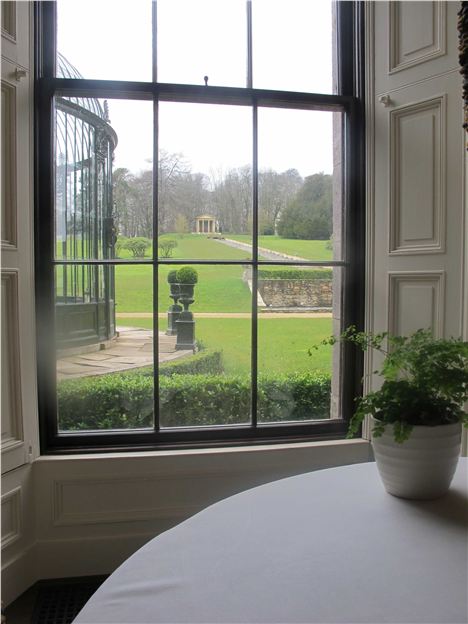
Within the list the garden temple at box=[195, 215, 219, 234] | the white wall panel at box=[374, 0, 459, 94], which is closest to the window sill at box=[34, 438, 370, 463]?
the garden temple at box=[195, 215, 219, 234]

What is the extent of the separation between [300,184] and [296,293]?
492 mm

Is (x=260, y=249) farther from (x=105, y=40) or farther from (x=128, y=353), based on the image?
(x=105, y=40)

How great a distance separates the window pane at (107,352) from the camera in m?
2.07

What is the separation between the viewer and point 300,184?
218 cm

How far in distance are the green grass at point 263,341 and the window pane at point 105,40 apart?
109 centimetres

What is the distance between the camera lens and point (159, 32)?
6.73ft

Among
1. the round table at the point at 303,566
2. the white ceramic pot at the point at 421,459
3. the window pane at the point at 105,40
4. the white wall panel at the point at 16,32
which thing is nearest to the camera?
the round table at the point at 303,566

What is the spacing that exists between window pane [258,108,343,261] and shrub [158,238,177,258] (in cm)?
39

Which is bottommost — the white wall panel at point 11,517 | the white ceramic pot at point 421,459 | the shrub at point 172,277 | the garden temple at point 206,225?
the white wall panel at point 11,517

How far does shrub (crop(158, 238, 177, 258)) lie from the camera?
2.09 metres

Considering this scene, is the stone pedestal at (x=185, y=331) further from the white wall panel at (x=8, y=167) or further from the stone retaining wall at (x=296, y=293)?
the white wall panel at (x=8, y=167)

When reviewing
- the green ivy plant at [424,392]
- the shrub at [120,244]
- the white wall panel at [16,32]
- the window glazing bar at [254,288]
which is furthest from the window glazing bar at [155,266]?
the green ivy plant at [424,392]

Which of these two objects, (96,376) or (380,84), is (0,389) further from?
(380,84)

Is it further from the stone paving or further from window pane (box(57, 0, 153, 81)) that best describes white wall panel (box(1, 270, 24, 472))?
window pane (box(57, 0, 153, 81))
